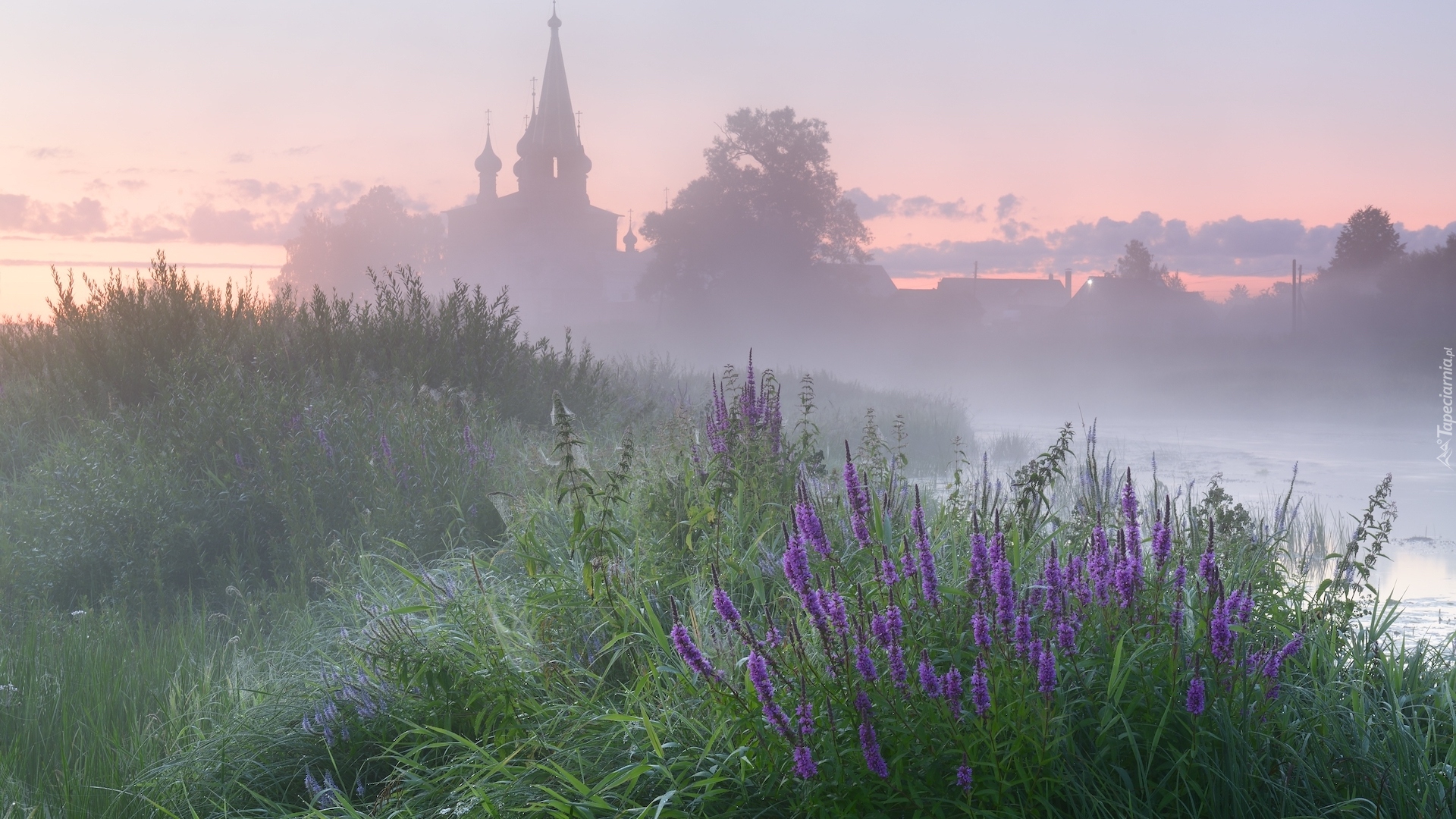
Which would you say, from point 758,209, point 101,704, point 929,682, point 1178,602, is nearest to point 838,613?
point 929,682

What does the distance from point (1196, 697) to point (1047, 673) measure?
48 cm

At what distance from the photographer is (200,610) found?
18.3 feet

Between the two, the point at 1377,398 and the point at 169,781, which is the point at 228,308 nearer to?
the point at 169,781

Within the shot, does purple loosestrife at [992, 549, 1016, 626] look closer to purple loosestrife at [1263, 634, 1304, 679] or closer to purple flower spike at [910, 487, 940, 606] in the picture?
purple flower spike at [910, 487, 940, 606]

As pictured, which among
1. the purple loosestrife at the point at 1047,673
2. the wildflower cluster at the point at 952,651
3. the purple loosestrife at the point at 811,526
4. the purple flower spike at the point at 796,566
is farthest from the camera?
the purple loosestrife at the point at 811,526

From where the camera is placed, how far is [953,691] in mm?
1974

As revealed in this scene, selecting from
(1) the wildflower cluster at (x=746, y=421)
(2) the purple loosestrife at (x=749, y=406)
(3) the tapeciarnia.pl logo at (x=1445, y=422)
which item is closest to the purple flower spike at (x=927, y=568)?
(1) the wildflower cluster at (x=746, y=421)

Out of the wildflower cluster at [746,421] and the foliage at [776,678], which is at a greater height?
the wildflower cluster at [746,421]

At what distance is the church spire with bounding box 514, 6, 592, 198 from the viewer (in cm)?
5472

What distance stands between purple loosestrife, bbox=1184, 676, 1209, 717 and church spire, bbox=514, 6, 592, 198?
184 feet

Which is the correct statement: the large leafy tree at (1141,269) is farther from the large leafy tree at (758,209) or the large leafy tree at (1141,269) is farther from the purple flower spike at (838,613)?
the purple flower spike at (838,613)

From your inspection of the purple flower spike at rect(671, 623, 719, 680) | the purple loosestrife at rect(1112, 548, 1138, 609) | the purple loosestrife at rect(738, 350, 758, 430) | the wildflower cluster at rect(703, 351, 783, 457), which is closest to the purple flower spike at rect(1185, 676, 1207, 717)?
the purple loosestrife at rect(1112, 548, 1138, 609)

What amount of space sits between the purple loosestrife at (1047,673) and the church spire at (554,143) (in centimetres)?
5617

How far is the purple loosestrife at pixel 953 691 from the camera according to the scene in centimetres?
196
